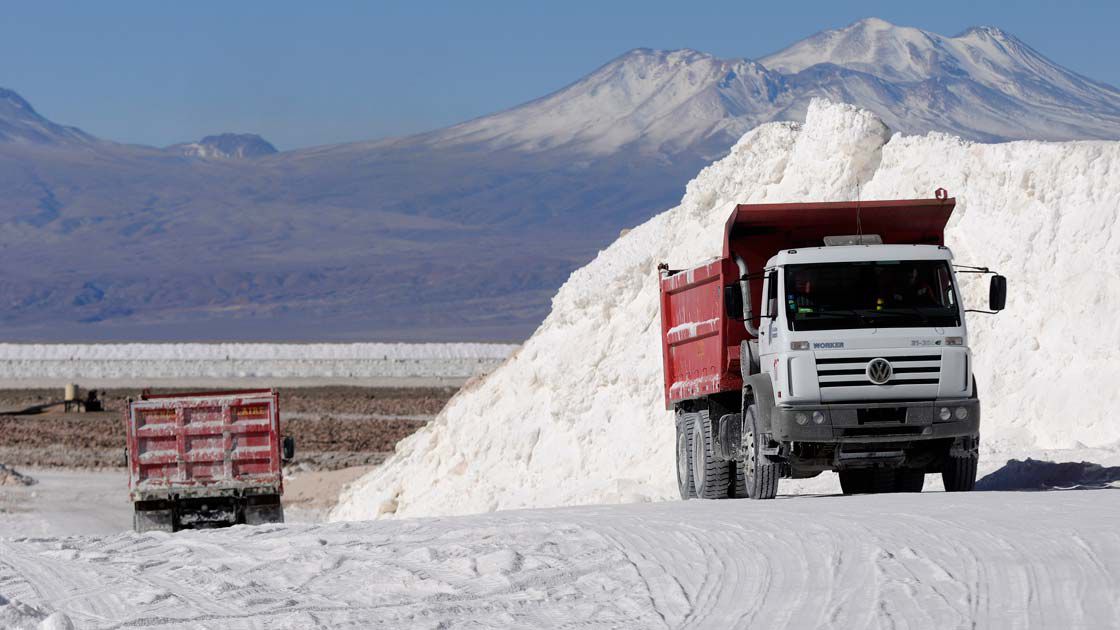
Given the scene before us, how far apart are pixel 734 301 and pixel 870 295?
133 cm

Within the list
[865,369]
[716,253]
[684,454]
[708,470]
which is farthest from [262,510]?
[716,253]

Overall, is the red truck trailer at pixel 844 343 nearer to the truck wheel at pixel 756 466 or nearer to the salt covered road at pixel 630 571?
the truck wheel at pixel 756 466

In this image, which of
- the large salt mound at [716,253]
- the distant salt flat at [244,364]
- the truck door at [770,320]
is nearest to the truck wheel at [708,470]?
the truck door at [770,320]

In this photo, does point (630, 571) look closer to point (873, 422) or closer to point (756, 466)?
point (873, 422)

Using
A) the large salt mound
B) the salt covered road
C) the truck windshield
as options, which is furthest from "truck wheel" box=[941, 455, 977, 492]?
the large salt mound

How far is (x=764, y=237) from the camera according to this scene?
16.8 metres

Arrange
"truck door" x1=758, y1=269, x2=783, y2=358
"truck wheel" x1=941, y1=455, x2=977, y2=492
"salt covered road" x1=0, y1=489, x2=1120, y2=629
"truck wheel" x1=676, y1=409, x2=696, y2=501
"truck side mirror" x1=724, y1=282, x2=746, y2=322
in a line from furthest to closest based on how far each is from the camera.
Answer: "truck wheel" x1=676, y1=409, x2=696, y2=501
"truck wheel" x1=941, y1=455, x2=977, y2=492
"truck side mirror" x1=724, y1=282, x2=746, y2=322
"truck door" x1=758, y1=269, x2=783, y2=358
"salt covered road" x1=0, y1=489, x2=1120, y2=629

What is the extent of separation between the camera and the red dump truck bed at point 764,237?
16.6 metres

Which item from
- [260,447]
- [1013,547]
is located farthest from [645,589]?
[260,447]

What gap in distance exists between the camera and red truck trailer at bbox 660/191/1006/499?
15.0 meters

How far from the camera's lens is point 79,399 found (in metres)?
64.9

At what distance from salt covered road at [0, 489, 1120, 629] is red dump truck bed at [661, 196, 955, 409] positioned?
232cm

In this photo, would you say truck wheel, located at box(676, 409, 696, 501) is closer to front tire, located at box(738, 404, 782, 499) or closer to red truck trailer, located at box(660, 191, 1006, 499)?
red truck trailer, located at box(660, 191, 1006, 499)

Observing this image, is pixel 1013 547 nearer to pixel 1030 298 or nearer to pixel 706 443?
pixel 706 443
